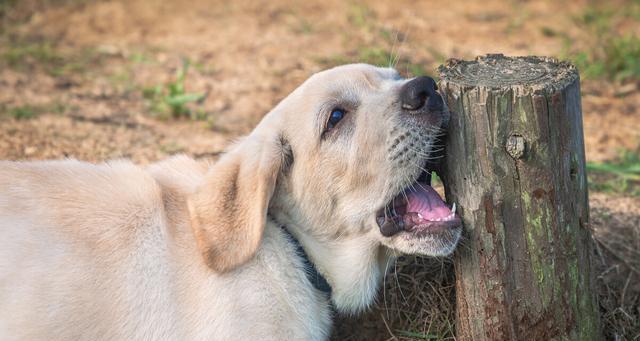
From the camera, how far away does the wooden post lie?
3305 mm

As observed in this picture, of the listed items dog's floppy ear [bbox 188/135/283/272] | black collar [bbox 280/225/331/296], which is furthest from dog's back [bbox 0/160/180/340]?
black collar [bbox 280/225/331/296]

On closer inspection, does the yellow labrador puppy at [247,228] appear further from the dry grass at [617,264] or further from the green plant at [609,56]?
the green plant at [609,56]

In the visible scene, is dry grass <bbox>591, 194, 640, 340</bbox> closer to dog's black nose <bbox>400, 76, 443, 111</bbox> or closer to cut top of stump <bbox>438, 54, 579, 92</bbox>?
cut top of stump <bbox>438, 54, 579, 92</bbox>

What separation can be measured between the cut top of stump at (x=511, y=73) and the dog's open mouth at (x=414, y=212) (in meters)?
0.47

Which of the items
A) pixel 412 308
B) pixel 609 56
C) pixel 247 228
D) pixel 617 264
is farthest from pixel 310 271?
pixel 609 56

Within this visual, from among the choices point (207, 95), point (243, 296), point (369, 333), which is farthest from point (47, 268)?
point (207, 95)

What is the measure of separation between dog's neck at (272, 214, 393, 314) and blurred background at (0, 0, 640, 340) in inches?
12.8

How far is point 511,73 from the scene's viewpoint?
347 centimetres

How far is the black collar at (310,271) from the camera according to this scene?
3.74m

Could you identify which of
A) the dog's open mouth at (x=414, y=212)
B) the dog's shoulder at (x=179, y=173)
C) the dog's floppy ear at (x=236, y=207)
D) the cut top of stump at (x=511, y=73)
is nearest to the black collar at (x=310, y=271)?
the dog's floppy ear at (x=236, y=207)

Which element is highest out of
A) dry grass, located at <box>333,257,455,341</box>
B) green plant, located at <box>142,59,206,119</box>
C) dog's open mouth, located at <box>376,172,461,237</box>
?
green plant, located at <box>142,59,206,119</box>

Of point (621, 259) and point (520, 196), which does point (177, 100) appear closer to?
point (621, 259)

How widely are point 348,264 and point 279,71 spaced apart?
414 centimetres

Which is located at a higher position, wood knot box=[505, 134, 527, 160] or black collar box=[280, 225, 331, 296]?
wood knot box=[505, 134, 527, 160]
